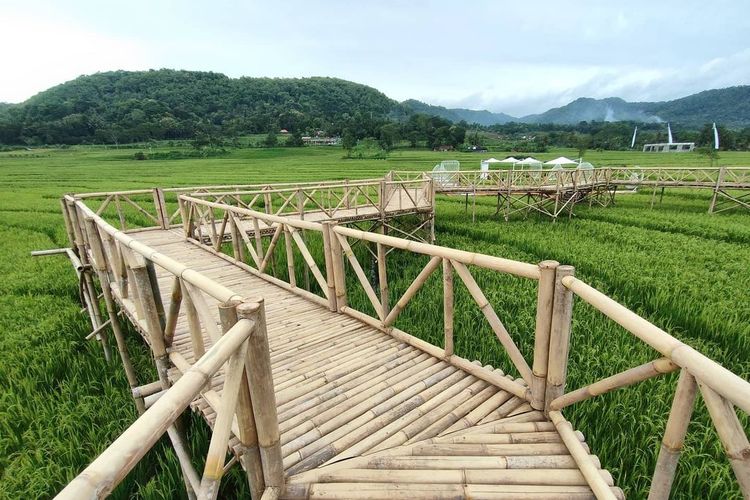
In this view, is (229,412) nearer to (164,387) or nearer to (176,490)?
(164,387)

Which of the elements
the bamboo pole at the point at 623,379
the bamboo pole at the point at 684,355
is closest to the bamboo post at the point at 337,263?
the bamboo pole at the point at 623,379

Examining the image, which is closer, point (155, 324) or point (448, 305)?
point (155, 324)

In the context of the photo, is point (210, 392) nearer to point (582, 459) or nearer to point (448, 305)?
point (448, 305)

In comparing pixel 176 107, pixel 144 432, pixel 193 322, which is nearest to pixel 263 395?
pixel 144 432

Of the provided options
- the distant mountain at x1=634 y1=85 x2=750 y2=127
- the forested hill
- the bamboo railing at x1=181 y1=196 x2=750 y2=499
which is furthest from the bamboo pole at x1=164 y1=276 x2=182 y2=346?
the distant mountain at x1=634 y1=85 x2=750 y2=127

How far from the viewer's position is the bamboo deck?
6.70ft

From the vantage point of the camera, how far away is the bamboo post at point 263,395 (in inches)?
69.2

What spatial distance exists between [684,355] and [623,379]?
1.84 feet

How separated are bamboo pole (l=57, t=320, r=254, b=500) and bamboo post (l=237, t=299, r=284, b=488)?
0.10 meters

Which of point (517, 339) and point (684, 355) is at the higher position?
point (684, 355)

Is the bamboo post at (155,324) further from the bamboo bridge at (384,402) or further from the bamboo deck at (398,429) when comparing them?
the bamboo deck at (398,429)

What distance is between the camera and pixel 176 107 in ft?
313

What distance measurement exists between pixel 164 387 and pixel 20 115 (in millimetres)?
119906

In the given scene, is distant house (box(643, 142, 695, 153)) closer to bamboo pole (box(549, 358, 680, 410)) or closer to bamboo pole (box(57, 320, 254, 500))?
bamboo pole (box(549, 358, 680, 410))
